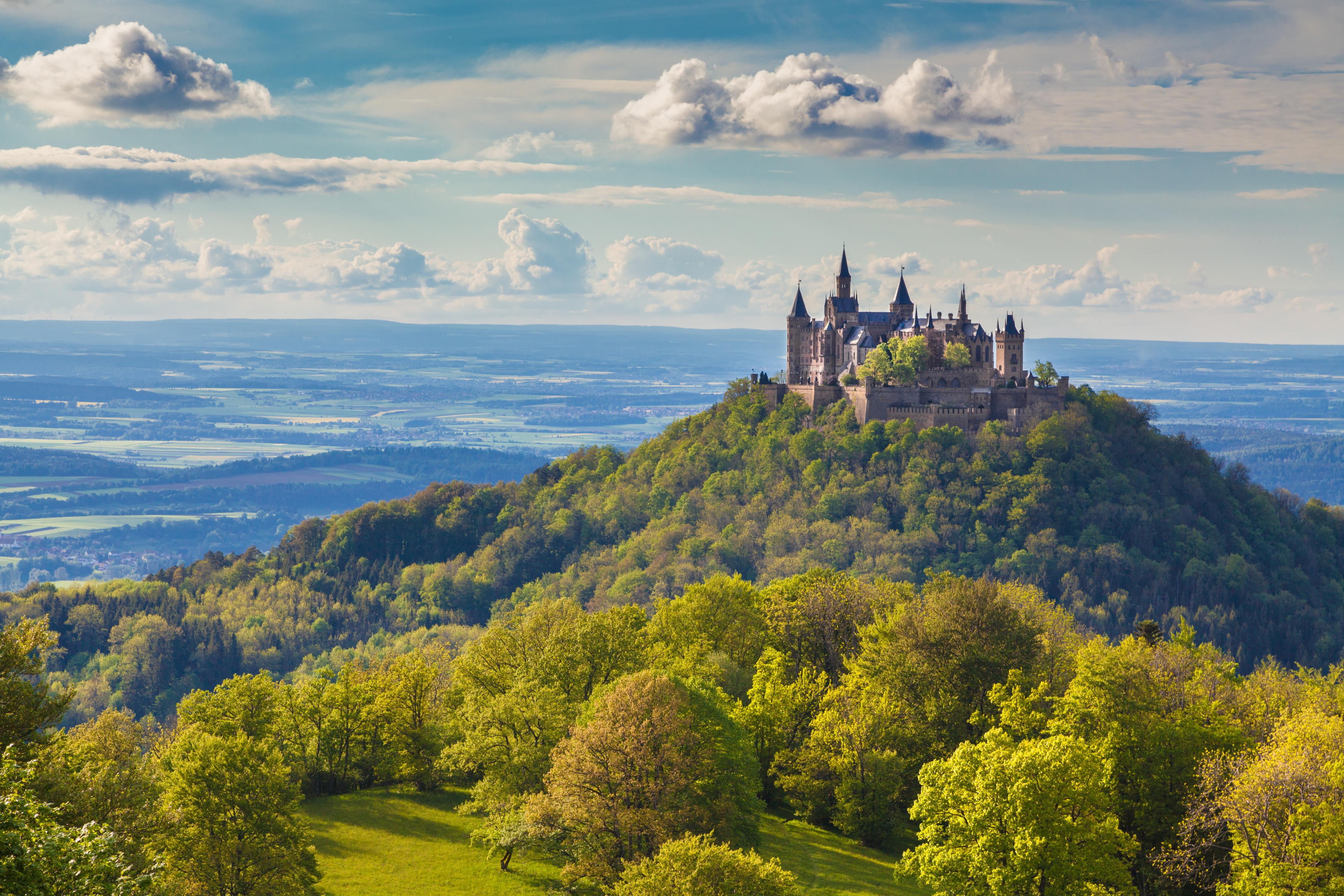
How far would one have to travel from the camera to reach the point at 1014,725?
162 feet

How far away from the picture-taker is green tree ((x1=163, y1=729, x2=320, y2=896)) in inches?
1582

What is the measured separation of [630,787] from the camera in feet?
137

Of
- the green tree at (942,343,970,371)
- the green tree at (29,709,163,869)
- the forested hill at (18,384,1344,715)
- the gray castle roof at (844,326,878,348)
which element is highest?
the gray castle roof at (844,326,878,348)

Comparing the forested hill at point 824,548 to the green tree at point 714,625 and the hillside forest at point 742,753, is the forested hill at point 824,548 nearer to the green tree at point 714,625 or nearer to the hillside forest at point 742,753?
the hillside forest at point 742,753

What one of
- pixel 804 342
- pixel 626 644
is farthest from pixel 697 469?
Result: pixel 626 644

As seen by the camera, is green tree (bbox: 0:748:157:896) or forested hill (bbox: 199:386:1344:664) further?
forested hill (bbox: 199:386:1344:664)

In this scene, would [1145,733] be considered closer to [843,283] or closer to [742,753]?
[742,753]

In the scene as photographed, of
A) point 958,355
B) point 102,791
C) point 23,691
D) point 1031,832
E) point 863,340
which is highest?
point 863,340

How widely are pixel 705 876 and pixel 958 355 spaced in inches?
4372

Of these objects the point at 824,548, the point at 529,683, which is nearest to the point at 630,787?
the point at 529,683

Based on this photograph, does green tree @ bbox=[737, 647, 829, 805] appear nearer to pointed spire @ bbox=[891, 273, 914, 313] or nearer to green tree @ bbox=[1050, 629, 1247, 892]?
green tree @ bbox=[1050, 629, 1247, 892]

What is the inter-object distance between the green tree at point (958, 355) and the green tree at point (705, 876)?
357ft

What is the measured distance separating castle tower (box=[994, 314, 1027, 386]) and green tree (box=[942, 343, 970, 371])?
3723 millimetres

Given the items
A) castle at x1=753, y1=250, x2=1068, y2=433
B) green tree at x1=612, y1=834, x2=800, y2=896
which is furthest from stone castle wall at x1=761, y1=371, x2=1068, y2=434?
green tree at x1=612, y1=834, x2=800, y2=896
